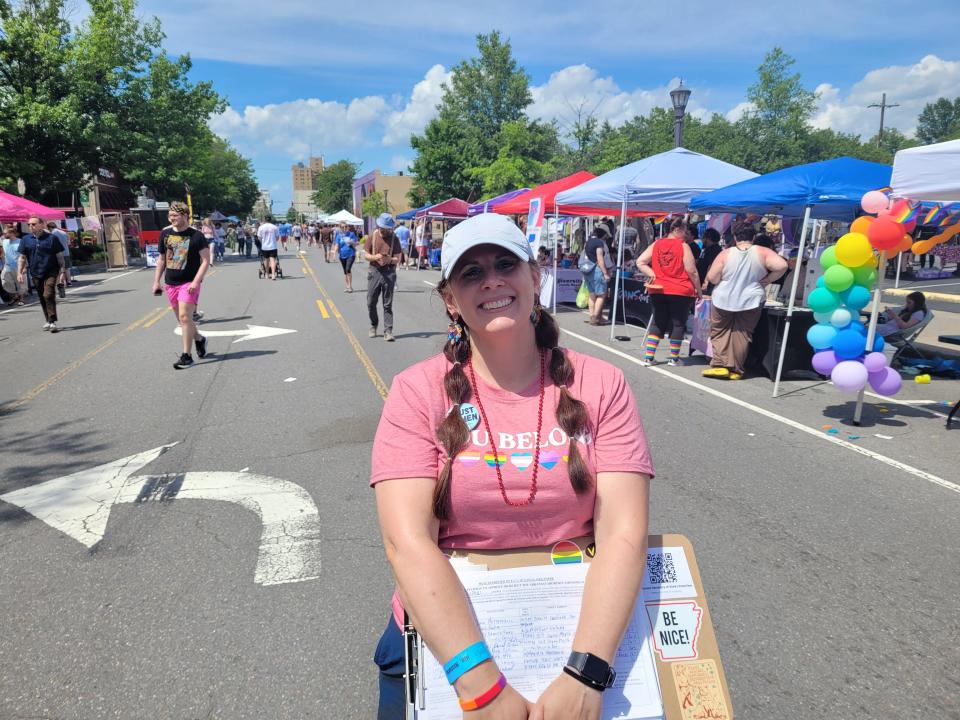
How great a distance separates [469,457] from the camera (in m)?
1.67

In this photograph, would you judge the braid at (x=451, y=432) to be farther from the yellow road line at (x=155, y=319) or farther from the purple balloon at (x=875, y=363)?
the yellow road line at (x=155, y=319)

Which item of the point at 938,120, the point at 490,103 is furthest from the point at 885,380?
the point at 938,120

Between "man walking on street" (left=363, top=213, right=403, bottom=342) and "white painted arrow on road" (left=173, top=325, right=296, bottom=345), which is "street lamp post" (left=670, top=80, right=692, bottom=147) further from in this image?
"white painted arrow on road" (left=173, top=325, right=296, bottom=345)

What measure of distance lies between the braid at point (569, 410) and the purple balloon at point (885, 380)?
18.0 ft

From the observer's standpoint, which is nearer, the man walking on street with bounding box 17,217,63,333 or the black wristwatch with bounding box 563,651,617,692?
the black wristwatch with bounding box 563,651,617,692

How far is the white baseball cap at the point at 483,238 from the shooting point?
1733 millimetres

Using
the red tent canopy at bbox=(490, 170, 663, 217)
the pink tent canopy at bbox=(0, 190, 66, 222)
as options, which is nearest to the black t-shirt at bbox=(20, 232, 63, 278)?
the pink tent canopy at bbox=(0, 190, 66, 222)

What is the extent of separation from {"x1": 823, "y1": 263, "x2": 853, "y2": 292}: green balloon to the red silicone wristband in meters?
5.91

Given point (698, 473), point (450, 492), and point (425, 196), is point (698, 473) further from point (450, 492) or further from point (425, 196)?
point (425, 196)

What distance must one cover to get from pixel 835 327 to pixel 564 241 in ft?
74.6

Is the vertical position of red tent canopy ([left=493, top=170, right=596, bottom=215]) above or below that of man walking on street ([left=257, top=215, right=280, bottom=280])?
above

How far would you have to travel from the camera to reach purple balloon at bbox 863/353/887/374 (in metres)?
5.96

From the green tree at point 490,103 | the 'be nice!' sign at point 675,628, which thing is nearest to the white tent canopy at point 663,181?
the 'be nice!' sign at point 675,628

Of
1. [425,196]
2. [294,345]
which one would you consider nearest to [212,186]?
[425,196]
